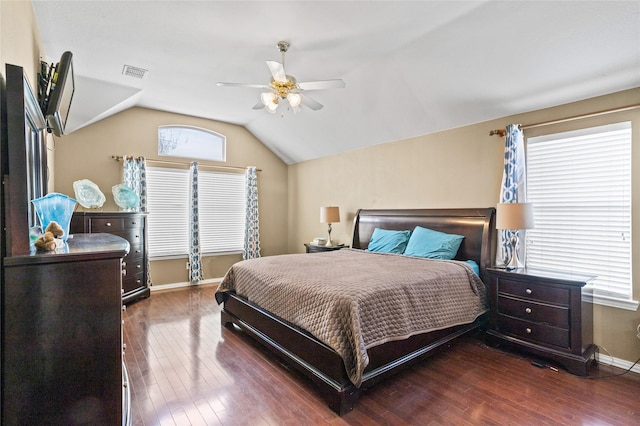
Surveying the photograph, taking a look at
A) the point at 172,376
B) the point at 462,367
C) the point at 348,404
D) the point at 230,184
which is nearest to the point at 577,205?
the point at 462,367

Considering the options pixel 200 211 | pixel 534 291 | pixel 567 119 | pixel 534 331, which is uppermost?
pixel 567 119

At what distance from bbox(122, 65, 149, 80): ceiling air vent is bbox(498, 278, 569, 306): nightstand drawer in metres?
4.55

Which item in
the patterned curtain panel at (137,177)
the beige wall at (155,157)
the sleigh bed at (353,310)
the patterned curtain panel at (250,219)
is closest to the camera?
the sleigh bed at (353,310)

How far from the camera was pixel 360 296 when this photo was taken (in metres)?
2.22

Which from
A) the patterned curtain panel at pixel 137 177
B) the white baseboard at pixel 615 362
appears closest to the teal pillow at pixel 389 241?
the white baseboard at pixel 615 362

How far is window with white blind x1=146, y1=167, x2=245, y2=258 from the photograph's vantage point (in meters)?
5.34

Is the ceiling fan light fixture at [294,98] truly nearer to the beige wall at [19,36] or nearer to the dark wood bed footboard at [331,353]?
the beige wall at [19,36]

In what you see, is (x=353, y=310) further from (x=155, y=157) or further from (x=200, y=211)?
(x=155, y=157)

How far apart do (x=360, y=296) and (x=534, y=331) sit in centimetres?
181

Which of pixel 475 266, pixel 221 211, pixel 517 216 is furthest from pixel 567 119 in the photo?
pixel 221 211

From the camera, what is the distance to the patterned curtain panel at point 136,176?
4.93m

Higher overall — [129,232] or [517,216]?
[517,216]

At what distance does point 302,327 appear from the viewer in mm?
2441

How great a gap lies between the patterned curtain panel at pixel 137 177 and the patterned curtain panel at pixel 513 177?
4.93 meters
